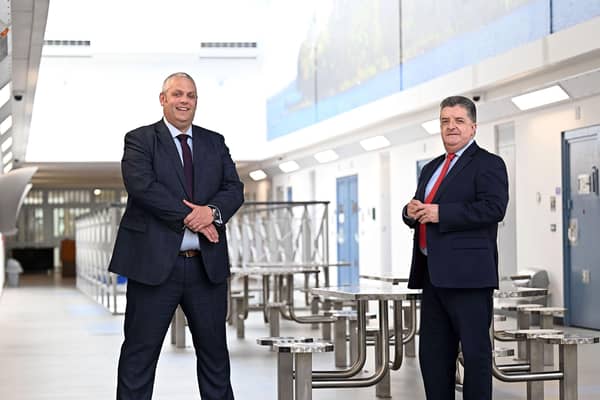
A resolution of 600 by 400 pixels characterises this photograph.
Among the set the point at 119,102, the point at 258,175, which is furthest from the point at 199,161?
the point at 258,175

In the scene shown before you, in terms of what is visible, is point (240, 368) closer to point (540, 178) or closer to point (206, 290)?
point (206, 290)

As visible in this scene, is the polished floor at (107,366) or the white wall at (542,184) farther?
the white wall at (542,184)

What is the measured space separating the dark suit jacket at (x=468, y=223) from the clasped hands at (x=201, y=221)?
608 millimetres

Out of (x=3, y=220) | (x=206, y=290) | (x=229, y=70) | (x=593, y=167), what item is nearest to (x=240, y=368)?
(x=206, y=290)

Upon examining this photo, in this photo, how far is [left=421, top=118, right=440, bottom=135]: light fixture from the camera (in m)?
9.76

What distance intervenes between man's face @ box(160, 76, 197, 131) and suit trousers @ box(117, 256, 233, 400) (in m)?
0.38

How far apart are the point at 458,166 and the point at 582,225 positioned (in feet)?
15.5

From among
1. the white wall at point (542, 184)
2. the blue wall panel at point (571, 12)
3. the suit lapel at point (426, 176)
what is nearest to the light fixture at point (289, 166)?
the white wall at point (542, 184)

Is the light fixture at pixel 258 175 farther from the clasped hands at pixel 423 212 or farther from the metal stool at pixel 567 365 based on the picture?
the clasped hands at pixel 423 212

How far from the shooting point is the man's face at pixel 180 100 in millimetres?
2910

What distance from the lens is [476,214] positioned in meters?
2.97

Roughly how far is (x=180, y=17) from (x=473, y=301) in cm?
1478

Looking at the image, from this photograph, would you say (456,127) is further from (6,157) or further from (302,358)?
(6,157)

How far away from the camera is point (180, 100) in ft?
9.56
